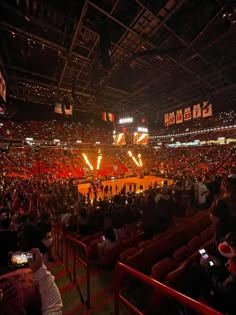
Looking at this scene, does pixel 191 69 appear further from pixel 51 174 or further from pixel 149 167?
pixel 149 167

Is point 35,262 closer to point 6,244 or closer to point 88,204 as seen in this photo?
point 6,244

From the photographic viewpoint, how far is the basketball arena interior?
6.09 ft

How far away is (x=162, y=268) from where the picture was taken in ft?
7.66

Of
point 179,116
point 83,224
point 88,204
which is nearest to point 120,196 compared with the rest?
point 88,204

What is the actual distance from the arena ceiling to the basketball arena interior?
40 mm

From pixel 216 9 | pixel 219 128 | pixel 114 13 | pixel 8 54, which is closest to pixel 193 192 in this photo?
pixel 216 9

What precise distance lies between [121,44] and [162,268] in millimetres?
7373

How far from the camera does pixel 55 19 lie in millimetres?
5215

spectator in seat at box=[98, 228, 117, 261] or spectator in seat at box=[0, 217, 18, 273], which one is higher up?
spectator in seat at box=[0, 217, 18, 273]

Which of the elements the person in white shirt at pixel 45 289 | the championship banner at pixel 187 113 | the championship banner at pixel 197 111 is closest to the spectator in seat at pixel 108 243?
the person in white shirt at pixel 45 289

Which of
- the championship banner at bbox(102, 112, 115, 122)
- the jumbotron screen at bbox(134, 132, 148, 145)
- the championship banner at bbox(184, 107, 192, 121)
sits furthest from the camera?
the jumbotron screen at bbox(134, 132, 148, 145)

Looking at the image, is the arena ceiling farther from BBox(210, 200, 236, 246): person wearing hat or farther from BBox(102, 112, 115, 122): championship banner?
BBox(210, 200, 236, 246): person wearing hat

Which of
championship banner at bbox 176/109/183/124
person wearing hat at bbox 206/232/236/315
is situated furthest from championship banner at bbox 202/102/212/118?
person wearing hat at bbox 206/232/236/315

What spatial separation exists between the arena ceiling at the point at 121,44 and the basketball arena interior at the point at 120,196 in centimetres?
4
